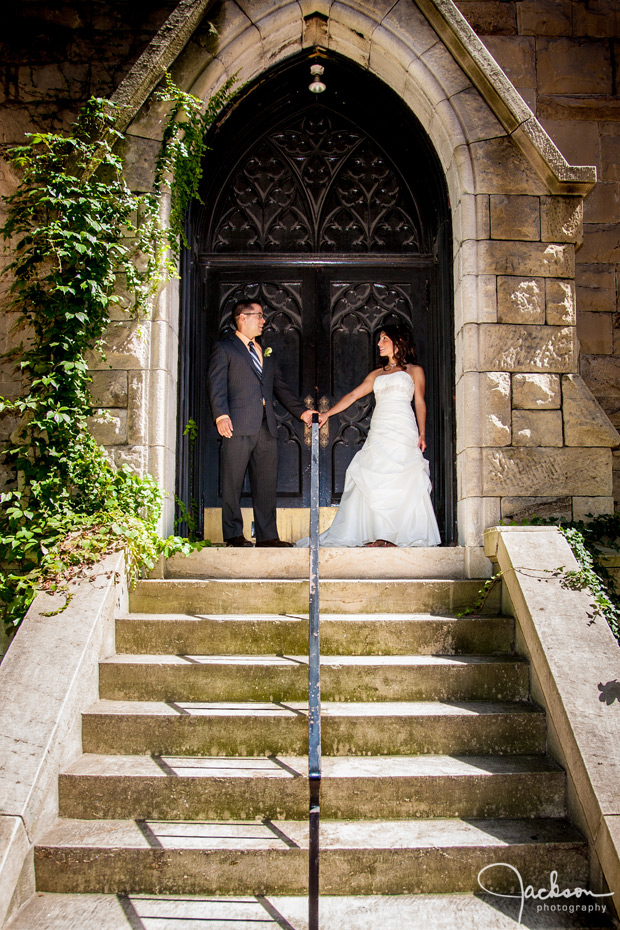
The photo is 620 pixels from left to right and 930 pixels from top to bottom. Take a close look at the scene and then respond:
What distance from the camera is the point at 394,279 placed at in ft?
19.2

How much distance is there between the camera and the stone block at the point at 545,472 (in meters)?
4.26

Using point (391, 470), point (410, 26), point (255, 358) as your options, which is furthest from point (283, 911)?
point (410, 26)

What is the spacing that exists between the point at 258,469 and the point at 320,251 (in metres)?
1.97

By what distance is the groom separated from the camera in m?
4.97

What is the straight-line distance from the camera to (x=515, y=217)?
4.48 metres

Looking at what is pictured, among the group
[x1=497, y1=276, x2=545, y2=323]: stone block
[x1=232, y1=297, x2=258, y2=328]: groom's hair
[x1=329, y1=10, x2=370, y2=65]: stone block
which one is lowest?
[x1=497, y1=276, x2=545, y2=323]: stone block

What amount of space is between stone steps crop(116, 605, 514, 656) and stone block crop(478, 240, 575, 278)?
2208 mm

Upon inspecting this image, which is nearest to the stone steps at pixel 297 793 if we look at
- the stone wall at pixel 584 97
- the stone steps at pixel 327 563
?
the stone steps at pixel 327 563

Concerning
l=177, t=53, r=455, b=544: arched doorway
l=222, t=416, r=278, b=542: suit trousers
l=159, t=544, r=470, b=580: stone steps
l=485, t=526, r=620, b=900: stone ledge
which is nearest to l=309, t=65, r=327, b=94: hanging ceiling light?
l=177, t=53, r=455, b=544: arched doorway

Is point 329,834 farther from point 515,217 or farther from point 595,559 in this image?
point 515,217

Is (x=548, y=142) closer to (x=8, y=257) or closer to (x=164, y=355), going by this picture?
(x=164, y=355)

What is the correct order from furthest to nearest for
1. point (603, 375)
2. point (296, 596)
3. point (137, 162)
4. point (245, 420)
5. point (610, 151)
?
point (610, 151), point (603, 375), point (245, 420), point (137, 162), point (296, 596)

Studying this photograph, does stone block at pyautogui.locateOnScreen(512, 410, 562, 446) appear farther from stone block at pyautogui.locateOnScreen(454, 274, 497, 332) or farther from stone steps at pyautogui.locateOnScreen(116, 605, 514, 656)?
stone steps at pyautogui.locateOnScreen(116, 605, 514, 656)

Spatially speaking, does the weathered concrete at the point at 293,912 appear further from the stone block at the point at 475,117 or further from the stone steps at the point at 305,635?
the stone block at the point at 475,117
